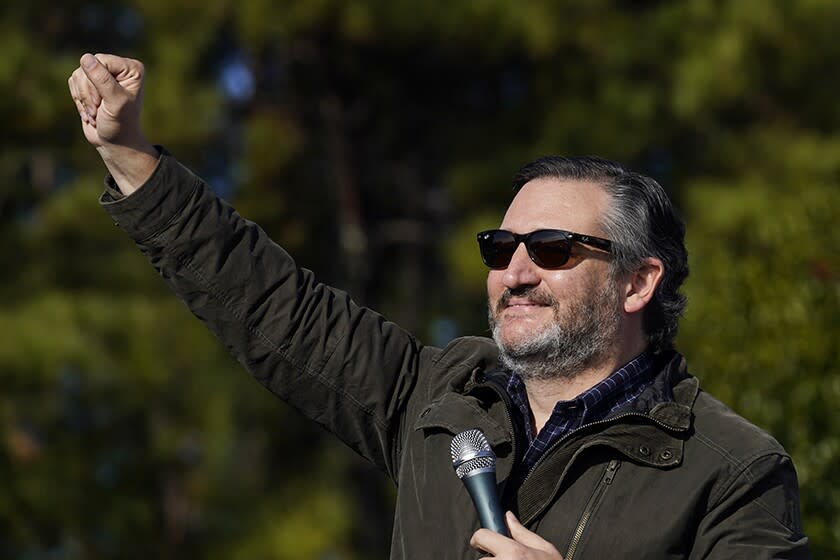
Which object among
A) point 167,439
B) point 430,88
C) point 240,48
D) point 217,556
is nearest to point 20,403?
point 167,439

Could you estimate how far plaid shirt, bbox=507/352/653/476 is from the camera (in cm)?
242

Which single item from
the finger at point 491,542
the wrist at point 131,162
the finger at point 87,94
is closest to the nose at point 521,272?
the finger at point 491,542

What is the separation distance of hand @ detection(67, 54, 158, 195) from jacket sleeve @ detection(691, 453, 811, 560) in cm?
111

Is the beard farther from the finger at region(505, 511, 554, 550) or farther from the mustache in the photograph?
the finger at region(505, 511, 554, 550)

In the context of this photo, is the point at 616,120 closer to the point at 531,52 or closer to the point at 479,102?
the point at 531,52

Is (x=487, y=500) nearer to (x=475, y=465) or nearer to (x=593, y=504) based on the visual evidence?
(x=475, y=465)

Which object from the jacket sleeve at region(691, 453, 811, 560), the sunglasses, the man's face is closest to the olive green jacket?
the jacket sleeve at region(691, 453, 811, 560)

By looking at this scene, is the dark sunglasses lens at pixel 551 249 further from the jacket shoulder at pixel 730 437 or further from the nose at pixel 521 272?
the jacket shoulder at pixel 730 437

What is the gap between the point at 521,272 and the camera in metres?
2.47

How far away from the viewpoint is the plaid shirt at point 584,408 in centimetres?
242

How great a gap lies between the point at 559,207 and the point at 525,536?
0.65 meters

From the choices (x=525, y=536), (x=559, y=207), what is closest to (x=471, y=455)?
(x=525, y=536)

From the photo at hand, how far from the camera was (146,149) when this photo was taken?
8.35ft

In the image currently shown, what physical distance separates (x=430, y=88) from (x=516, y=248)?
8.86 m
